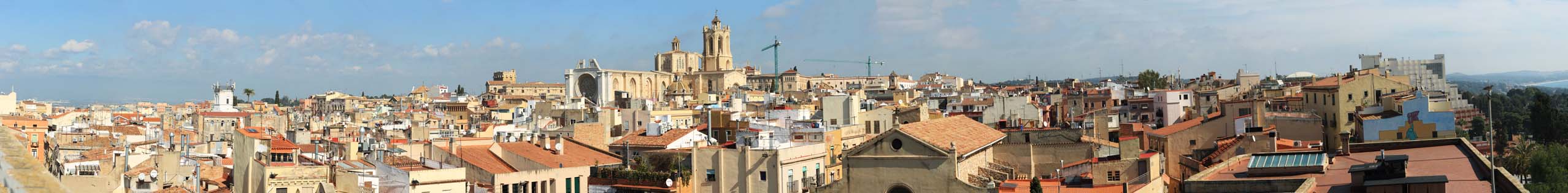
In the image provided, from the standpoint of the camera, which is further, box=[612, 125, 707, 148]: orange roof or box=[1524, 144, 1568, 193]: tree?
box=[612, 125, 707, 148]: orange roof

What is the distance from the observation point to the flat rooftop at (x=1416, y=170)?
1583 centimetres

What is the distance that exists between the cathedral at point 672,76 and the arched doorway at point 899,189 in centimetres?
8100

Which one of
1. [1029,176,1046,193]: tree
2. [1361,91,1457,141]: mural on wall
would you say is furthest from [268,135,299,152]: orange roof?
[1361,91,1457,141]: mural on wall

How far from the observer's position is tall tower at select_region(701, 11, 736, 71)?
143 metres

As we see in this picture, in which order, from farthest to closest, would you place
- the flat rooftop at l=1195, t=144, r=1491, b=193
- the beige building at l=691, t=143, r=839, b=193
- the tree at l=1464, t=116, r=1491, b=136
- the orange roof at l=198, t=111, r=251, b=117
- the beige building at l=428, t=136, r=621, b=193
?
1. the orange roof at l=198, t=111, r=251, b=117
2. the tree at l=1464, t=116, r=1491, b=136
3. the beige building at l=691, t=143, r=839, b=193
4. the beige building at l=428, t=136, r=621, b=193
5. the flat rooftop at l=1195, t=144, r=1491, b=193

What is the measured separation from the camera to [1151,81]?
72375mm

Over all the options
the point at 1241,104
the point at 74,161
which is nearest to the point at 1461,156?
the point at 1241,104

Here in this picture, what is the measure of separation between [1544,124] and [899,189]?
30.8 metres

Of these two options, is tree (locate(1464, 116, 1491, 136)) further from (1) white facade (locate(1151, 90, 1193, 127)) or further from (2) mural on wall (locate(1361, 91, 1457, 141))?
(2) mural on wall (locate(1361, 91, 1457, 141))

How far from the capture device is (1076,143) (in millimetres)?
23016

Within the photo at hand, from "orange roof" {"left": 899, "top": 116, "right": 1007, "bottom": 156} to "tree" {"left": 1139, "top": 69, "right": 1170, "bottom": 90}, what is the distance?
4248 centimetres

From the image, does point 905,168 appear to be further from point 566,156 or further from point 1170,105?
point 1170,105

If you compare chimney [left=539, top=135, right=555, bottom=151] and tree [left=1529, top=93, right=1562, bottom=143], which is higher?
chimney [left=539, top=135, right=555, bottom=151]

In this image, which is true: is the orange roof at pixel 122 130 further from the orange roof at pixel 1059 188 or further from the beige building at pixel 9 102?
the orange roof at pixel 1059 188
